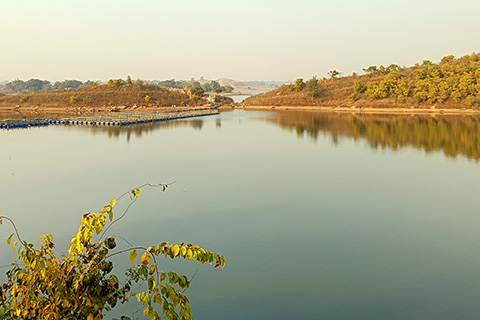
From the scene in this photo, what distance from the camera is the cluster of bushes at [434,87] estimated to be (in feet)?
241

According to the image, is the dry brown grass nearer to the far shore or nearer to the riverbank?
the riverbank

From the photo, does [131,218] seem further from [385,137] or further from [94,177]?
[385,137]

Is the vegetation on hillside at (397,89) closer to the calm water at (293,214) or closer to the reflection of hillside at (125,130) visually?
the calm water at (293,214)

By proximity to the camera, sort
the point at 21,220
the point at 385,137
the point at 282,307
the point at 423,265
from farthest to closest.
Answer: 1. the point at 385,137
2. the point at 21,220
3. the point at 423,265
4. the point at 282,307

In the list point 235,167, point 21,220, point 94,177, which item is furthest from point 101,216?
point 235,167

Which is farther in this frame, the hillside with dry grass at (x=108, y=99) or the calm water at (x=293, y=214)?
the hillside with dry grass at (x=108, y=99)

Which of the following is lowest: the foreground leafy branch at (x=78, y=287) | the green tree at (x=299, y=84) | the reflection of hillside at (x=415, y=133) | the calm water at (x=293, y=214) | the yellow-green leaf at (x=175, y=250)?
the calm water at (x=293, y=214)

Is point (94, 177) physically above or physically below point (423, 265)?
above

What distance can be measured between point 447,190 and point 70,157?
2913 centimetres

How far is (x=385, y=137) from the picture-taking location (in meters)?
44.9

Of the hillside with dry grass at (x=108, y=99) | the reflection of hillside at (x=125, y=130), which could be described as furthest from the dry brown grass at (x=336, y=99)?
the reflection of hillside at (x=125, y=130)

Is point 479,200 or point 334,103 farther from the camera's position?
point 334,103

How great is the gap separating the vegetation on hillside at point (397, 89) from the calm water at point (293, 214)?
38.0 meters

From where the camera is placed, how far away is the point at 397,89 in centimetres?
8269
